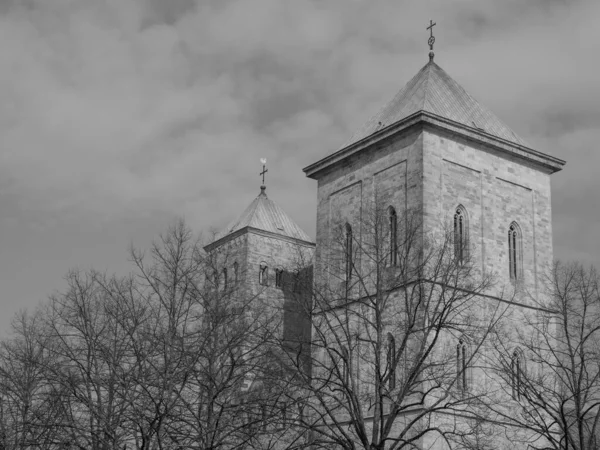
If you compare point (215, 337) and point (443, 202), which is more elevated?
point (443, 202)

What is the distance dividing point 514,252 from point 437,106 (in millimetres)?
6895

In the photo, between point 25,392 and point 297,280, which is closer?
point 297,280

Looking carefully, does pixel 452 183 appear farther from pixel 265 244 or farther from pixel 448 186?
pixel 265 244

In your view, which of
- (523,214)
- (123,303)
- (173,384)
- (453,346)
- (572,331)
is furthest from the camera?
(523,214)

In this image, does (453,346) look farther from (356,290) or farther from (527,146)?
(527,146)

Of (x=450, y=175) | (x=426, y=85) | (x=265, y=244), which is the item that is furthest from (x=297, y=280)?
(x=265, y=244)

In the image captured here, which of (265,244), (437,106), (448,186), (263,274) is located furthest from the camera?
(265,244)

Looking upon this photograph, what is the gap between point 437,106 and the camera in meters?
39.7

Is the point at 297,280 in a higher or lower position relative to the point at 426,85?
lower

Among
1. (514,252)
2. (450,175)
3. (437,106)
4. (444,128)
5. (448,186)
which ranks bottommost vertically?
(514,252)

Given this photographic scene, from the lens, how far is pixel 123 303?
84.5 ft

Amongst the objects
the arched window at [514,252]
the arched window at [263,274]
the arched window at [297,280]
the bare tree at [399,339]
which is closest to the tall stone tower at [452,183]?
the arched window at [514,252]

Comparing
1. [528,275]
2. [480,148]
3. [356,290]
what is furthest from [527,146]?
[356,290]

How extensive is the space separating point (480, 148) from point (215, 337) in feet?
64.8
